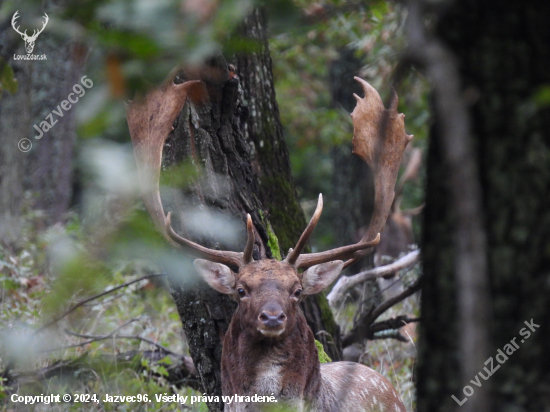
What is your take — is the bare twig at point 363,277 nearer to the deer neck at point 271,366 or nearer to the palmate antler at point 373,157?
the palmate antler at point 373,157

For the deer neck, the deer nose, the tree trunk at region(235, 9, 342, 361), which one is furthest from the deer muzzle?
the tree trunk at region(235, 9, 342, 361)

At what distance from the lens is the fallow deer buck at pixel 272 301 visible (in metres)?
4.27

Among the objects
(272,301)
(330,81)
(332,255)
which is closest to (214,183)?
(332,255)

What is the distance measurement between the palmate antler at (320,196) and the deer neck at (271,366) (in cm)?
48

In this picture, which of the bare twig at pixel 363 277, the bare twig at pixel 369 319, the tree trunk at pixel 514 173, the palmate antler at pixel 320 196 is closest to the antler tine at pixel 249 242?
the palmate antler at pixel 320 196

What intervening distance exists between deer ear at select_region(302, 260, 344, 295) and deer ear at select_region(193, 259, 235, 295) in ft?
1.58

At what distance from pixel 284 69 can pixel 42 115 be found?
4.33 metres

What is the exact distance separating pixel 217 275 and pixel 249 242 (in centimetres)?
33

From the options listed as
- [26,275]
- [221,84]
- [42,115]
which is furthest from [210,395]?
[42,115]

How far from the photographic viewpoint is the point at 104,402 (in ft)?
17.3

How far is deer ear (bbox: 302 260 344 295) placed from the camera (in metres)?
4.61

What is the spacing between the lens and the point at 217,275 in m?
4.51

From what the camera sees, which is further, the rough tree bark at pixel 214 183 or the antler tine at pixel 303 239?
the rough tree bark at pixel 214 183

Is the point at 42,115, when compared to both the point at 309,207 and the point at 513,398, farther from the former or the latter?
the point at 513,398
